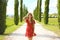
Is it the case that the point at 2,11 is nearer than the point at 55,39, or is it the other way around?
the point at 55,39

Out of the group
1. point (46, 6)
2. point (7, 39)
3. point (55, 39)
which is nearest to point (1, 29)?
point (7, 39)

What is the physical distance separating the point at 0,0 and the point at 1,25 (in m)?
2.20

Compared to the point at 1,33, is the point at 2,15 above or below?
above

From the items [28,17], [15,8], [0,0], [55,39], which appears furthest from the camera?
[15,8]

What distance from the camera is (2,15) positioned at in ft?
65.2

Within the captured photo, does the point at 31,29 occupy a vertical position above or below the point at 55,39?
above

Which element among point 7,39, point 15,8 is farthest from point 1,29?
point 15,8

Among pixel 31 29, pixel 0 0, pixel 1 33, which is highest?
pixel 0 0

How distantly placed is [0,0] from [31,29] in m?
8.40

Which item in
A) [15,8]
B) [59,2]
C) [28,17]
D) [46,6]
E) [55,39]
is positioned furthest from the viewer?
[46,6]

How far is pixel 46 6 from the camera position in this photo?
4100 centimetres

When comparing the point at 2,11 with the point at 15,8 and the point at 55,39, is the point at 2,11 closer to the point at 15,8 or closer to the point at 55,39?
Answer: the point at 55,39

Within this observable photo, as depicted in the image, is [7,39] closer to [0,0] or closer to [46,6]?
[0,0]

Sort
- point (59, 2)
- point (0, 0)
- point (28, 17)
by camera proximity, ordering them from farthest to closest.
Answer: point (59, 2) → point (0, 0) → point (28, 17)
